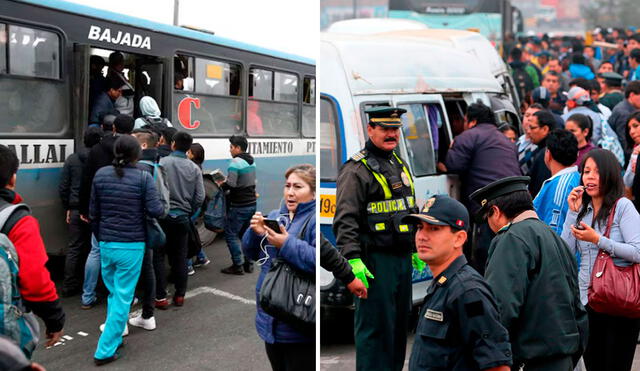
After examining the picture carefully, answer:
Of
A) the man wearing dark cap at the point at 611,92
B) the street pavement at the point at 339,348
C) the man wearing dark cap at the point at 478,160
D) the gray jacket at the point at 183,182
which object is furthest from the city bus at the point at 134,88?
the man wearing dark cap at the point at 611,92

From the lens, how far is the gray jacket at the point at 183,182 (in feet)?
13.3

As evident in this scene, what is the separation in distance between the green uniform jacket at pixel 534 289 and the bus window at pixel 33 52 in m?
3.06

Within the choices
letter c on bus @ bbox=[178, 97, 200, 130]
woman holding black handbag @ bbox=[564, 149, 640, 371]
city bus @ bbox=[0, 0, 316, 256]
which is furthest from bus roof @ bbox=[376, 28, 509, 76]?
woman holding black handbag @ bbox=[564, 149, 640, 371]

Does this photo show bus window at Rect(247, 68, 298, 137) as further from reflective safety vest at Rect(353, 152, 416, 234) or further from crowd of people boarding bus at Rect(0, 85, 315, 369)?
reflective safety vest at Rect(353, 152, 416, 234)

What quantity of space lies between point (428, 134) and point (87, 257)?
2.40m

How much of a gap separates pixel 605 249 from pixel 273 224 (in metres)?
1.68

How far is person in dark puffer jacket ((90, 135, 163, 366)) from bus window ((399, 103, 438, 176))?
1.72 m

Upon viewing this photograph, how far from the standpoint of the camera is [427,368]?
204cm

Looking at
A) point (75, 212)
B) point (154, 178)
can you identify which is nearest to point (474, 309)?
point (154, 178)

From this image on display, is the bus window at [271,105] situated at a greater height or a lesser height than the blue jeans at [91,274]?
greater

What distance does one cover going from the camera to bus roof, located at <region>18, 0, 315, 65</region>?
3041 mm

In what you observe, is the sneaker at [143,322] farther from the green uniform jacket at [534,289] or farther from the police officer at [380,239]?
the green uniform jacket at [534,289]

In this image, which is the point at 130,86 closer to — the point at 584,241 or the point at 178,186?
the point at 178,186

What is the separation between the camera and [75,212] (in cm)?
364
